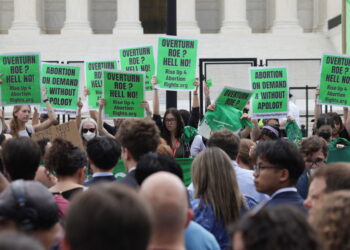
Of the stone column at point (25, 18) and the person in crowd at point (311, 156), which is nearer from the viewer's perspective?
the person in crowd at point (311, 156)

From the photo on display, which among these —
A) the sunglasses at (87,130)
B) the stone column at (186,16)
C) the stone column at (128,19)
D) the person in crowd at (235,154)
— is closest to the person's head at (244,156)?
the person in crowd at (235,154)

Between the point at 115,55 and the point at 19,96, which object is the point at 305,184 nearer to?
the point at 19,96

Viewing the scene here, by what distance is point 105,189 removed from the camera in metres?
3.90

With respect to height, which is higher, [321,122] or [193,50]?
[193,50]

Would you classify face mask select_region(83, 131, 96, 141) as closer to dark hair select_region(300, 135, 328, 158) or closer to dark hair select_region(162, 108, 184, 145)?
dark hair select_region(162, 108, 184, 145)

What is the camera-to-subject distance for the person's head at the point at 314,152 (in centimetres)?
955

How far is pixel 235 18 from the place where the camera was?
42.5 meters

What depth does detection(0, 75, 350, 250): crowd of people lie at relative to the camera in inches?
149

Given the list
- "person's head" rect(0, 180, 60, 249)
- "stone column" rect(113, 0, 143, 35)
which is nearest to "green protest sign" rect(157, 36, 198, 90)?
"person's head" rect(0, 180, 60, 249)

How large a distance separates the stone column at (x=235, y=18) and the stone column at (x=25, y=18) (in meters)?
8.64

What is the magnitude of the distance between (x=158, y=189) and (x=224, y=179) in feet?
8.62

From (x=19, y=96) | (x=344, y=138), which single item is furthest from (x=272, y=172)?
(x=19, y=96)

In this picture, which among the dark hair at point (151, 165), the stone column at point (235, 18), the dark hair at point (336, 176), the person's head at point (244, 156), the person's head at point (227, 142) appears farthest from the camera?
the stone column at point (235, 18)

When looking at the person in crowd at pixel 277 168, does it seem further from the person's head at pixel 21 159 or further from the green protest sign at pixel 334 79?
the green protest sign at pixel 334 79
